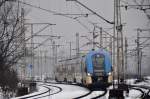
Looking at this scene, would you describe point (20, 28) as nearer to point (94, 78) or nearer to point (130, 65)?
point (94, 78)

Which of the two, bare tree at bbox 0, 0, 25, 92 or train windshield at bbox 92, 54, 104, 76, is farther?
train windshield at bbox 92, 54, 104, 76

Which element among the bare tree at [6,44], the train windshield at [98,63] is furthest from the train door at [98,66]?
the bare tree at [6,44]

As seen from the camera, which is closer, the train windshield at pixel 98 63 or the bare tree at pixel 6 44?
the bare tree at pixel 6 44

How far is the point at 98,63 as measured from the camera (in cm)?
4756

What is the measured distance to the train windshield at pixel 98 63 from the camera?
155 ft

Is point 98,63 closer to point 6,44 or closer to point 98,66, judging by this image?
point 98,66

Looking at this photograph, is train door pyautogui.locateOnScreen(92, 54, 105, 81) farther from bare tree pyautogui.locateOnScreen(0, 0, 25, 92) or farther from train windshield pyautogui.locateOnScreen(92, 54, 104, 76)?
bare tree pyautogui.locateOnScreen(0, 0, 25, 92)

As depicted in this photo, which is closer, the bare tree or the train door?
the bare tree

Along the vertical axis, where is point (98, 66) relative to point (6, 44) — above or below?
below

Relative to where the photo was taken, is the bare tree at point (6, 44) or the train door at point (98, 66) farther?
the train door at point (98, 66)

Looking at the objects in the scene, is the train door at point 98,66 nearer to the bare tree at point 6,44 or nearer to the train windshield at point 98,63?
the train windshield at point 98,63

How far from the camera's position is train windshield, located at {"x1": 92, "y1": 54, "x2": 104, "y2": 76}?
4728 centimetres

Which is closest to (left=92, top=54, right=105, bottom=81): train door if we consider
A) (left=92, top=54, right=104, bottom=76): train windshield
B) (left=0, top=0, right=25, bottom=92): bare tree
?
(left=92, top=54, right=104, bottom=76): train windshield

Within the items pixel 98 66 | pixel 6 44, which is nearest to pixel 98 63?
pixel 98 66
